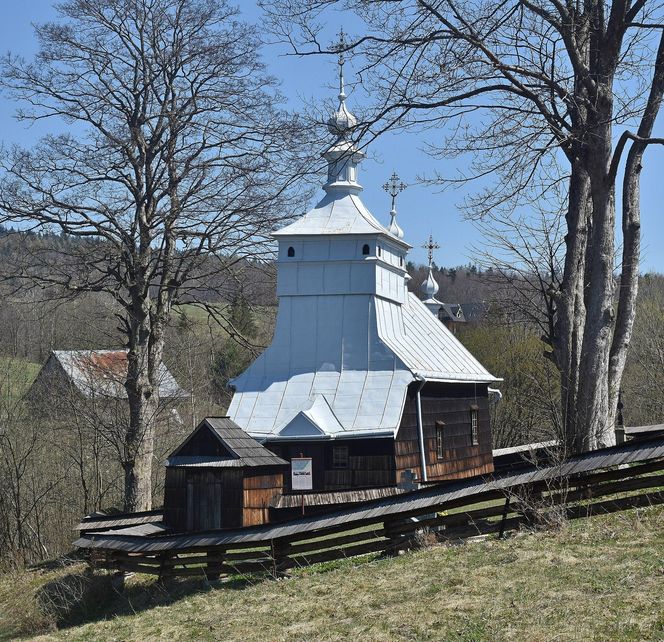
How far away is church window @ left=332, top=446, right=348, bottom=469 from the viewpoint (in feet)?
80.8

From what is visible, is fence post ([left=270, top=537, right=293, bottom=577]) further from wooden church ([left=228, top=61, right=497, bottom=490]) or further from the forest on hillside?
wooden church ([left=228, top=61, right=497, bottom=490])

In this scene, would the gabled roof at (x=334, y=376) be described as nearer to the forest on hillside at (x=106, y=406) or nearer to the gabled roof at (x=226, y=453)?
the forest on hillside at (x=106, y=406)

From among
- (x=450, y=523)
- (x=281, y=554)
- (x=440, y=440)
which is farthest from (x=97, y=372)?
(x=450, y=523)

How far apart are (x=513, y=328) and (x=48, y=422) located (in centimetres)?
2744

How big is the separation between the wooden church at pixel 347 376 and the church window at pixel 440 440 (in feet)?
0.09

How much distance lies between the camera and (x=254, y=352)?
25.4 meters

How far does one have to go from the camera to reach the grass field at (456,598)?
9164 mm

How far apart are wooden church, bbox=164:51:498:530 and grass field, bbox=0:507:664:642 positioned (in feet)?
21.8

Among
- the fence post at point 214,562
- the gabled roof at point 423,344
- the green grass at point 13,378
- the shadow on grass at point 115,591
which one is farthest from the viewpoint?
the green grass at point 13,378

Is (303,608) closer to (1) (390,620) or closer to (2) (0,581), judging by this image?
(1) (390,620)

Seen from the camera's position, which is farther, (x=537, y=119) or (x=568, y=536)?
(x=537, y=119)

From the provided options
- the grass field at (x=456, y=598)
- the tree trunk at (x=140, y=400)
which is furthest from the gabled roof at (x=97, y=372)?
the grass field at (x=456, y=598)

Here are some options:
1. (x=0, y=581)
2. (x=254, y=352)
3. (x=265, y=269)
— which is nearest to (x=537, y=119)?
(x=265, y=269)

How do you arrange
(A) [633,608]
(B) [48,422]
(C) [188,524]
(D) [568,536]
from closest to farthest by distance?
(A) [633,608] < (D) [568,536] < (C) [188,524] < (B) [48,422]
